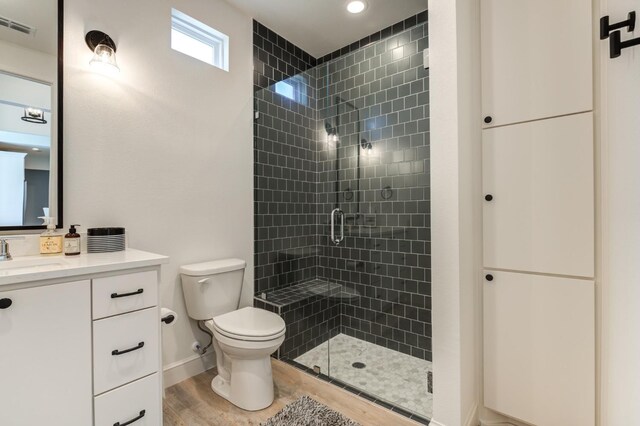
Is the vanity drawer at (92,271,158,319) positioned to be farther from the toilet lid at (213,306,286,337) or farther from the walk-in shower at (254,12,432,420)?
the walk-in shower at (254,12,432,420)

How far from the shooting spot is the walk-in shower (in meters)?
2.38

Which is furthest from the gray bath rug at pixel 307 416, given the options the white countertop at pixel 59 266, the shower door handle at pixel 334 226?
the shower door handle at pixel 334 226

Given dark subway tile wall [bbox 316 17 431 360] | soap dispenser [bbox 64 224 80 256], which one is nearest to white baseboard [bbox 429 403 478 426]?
dark subway tile wall [bbox 316 17 431 360]

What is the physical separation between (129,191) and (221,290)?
86 cm

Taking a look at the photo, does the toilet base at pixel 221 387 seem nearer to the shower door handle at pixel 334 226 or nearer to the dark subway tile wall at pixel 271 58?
the shower door handle at pixel 334 226

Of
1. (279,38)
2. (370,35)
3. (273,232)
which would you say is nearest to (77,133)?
(273,232)

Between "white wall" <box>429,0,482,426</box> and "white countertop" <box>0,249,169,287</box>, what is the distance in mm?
1339

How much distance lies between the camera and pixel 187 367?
6.84 ft

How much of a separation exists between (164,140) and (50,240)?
0.85 meters

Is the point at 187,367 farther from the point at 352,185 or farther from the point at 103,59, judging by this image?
the point at 103,59

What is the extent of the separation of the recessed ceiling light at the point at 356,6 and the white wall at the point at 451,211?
99cm

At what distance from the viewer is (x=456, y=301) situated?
1447 millimetres

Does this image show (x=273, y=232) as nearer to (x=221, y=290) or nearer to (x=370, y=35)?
(x=221, y=290)

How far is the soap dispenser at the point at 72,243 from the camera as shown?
1.48 m
